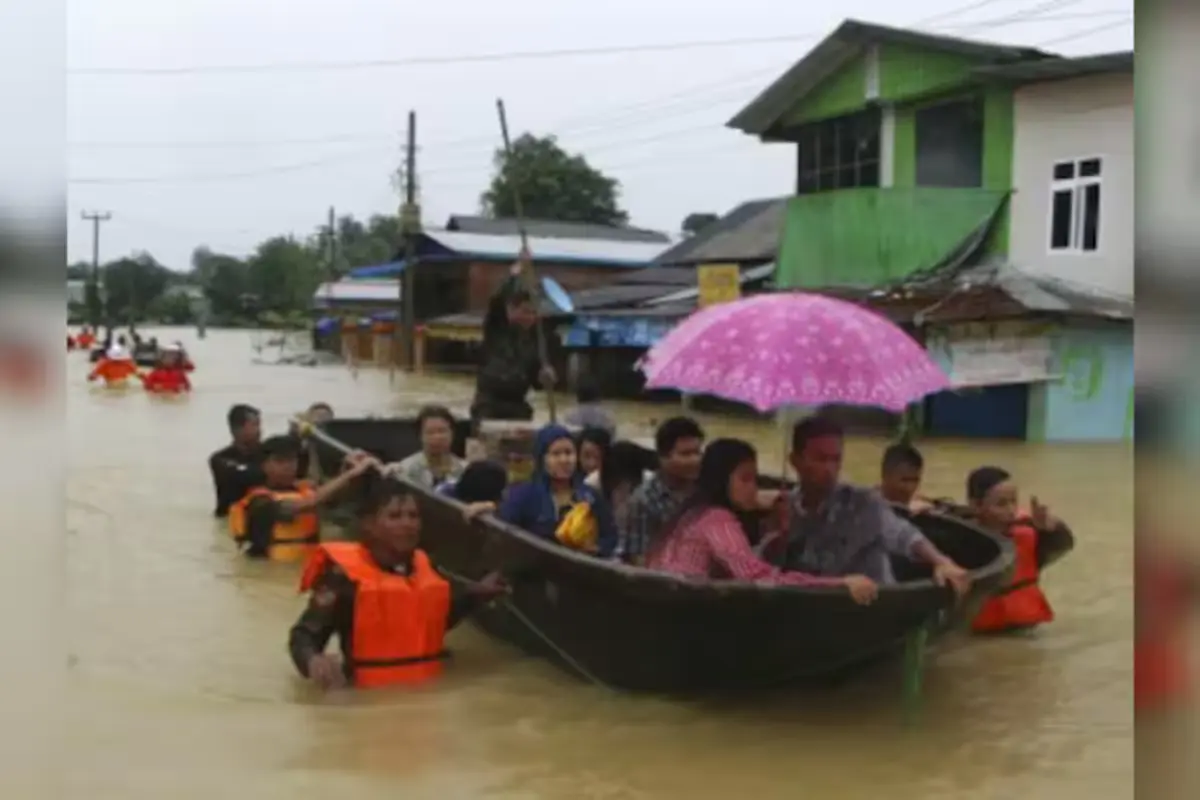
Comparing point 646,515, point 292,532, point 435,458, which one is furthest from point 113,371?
point 646,515

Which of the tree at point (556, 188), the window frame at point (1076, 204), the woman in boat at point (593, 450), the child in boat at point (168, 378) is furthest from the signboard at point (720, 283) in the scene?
the tree at point (556, 188)

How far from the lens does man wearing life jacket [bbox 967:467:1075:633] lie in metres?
6.48

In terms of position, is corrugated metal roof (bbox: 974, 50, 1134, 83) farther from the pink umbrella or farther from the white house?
the pink umbrella

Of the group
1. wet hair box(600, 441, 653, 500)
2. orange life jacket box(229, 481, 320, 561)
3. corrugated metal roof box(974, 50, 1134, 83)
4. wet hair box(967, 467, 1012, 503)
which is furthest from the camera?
corrugated metal roof box(974, 50, 1134, 83)

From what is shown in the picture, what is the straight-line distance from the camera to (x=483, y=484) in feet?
22.0

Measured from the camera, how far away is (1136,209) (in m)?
1.24

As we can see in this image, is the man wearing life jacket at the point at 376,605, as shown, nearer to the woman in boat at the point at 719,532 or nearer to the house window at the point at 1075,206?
the woman in boat at the point at 719,532

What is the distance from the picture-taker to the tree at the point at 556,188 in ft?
143

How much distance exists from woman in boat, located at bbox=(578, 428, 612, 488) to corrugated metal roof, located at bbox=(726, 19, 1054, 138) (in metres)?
11.7

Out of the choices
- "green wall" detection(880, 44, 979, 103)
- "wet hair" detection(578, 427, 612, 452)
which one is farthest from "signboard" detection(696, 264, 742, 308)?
"wet hair" detection(578, 427, 612, 452)

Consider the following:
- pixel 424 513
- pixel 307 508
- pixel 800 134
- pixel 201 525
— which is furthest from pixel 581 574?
pixel 800 134

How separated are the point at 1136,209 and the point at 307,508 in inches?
306

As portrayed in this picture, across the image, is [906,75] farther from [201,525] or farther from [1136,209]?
[1136,209]

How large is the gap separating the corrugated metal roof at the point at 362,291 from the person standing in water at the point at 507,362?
3621 cm
